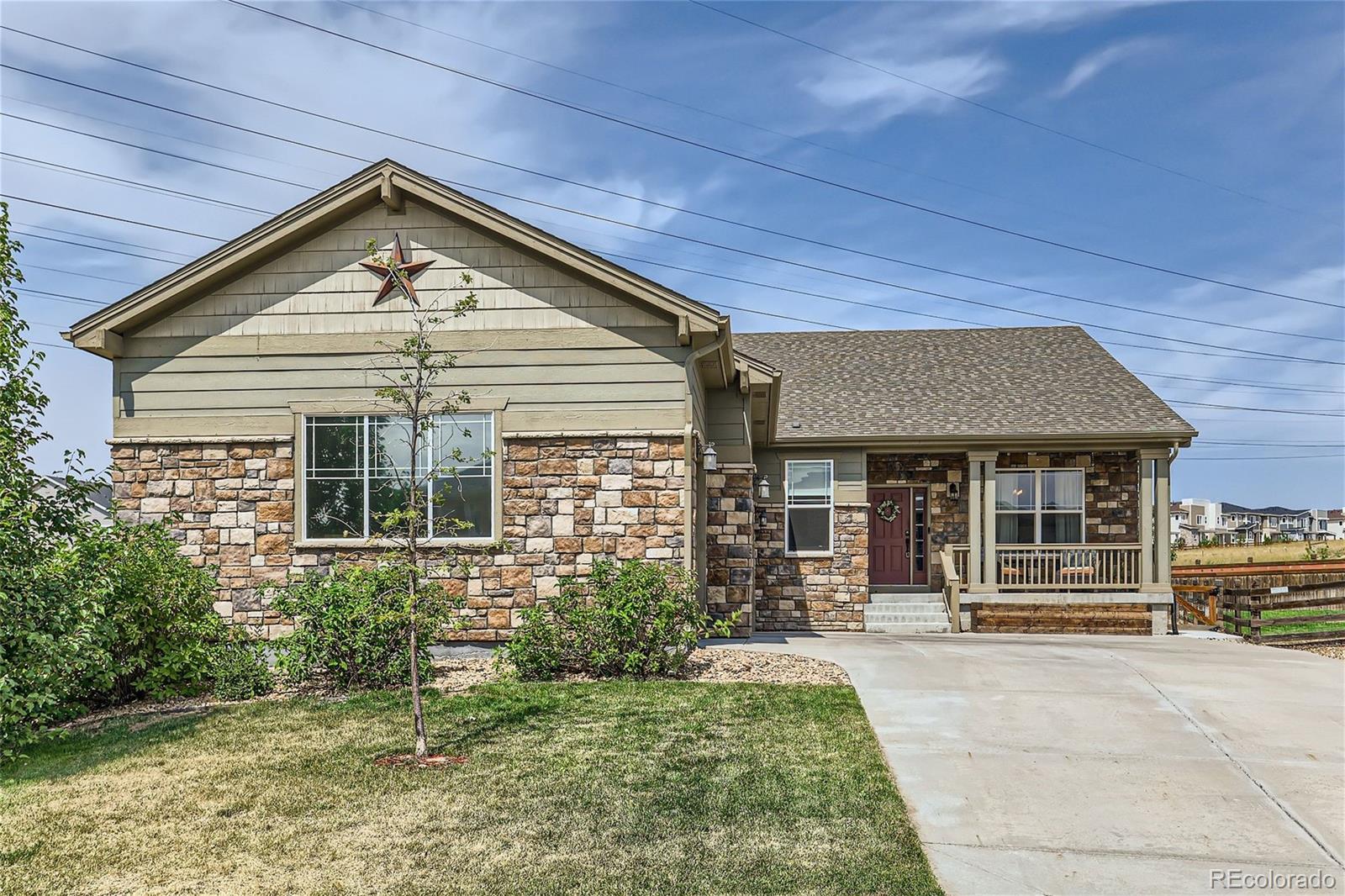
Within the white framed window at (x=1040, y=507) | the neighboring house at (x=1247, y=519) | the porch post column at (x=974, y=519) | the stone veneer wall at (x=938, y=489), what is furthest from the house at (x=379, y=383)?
the neighboring house at (x=1247, y=519)

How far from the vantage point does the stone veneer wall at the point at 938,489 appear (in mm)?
16969

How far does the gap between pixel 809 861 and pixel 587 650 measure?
195 inches

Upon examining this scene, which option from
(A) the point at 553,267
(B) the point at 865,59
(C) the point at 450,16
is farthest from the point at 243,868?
(B) the point at 865,59

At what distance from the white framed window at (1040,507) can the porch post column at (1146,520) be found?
118 centimetres

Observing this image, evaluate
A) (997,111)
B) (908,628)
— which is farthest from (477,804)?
(997,111)

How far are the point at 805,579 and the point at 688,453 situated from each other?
6.44m

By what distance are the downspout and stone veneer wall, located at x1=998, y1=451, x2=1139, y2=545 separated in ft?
29.5

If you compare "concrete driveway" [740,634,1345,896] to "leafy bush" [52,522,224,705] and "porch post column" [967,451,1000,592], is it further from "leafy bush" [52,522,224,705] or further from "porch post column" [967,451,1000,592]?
"leafy bush" [52,522,224,705]

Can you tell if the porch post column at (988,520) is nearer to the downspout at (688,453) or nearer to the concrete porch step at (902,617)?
the concrete porch step at (902,617)

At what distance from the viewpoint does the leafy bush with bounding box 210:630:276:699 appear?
28.0ft

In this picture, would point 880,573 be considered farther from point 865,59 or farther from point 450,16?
point 450,16

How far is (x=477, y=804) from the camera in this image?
550cm

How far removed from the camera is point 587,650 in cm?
934

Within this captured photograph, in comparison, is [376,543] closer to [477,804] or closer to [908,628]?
[477,804]
